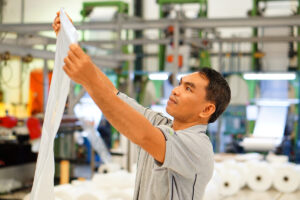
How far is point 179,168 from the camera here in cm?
150

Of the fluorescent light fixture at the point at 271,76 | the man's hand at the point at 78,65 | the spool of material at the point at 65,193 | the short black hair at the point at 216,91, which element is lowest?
the spool of material at the point at 65,193

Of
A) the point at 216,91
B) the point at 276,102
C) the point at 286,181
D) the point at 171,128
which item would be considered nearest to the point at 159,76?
the point at 276,102

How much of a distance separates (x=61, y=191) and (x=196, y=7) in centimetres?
968

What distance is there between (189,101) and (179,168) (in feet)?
1.01

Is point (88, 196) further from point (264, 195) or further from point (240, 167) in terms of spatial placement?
point (240, 167)

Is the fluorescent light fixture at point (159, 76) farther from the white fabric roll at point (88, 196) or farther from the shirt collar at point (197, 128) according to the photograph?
the shirt collar at point (197, 128)

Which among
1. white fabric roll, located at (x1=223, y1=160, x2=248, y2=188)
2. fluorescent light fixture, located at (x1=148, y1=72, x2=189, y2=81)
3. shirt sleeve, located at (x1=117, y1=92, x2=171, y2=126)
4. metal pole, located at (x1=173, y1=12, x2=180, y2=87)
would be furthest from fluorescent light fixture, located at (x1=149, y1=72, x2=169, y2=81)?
shirt sleeve, located at (x1=117, y1=92, x2=171, y2=126)

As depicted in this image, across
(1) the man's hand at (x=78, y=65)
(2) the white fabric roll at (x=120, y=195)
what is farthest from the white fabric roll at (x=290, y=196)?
(1) the man's hand at (x=78, y=65)

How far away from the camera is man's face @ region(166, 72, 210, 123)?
66.7 inches

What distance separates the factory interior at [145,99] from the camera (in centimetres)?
450

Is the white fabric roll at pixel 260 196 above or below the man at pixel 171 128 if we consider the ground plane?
below

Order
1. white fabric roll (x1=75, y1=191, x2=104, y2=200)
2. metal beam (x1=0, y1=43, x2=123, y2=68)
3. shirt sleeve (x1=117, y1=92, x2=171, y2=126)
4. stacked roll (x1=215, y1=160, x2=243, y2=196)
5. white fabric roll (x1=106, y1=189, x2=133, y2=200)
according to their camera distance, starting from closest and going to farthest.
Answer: shirt sleeve (x1=117, y1=92, x2=171, y2=126) → white fabric roll (x1=75, y1=191, x2=104, y2=200) → white fabric roll (x1=106, y1=189, x2=133, y2=200) → metal beam (x1=0, y1=43, x2=123, y2=68) → stacked roll (x1=215, y1=160, x2=243, y2=196)

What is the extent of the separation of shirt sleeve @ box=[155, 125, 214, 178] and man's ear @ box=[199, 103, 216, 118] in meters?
0.09

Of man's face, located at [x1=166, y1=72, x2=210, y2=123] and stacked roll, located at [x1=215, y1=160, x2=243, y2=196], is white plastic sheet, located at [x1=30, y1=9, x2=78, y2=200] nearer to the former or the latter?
man's face, located at [x1=166, y1=72, x2=210, y2=123]
